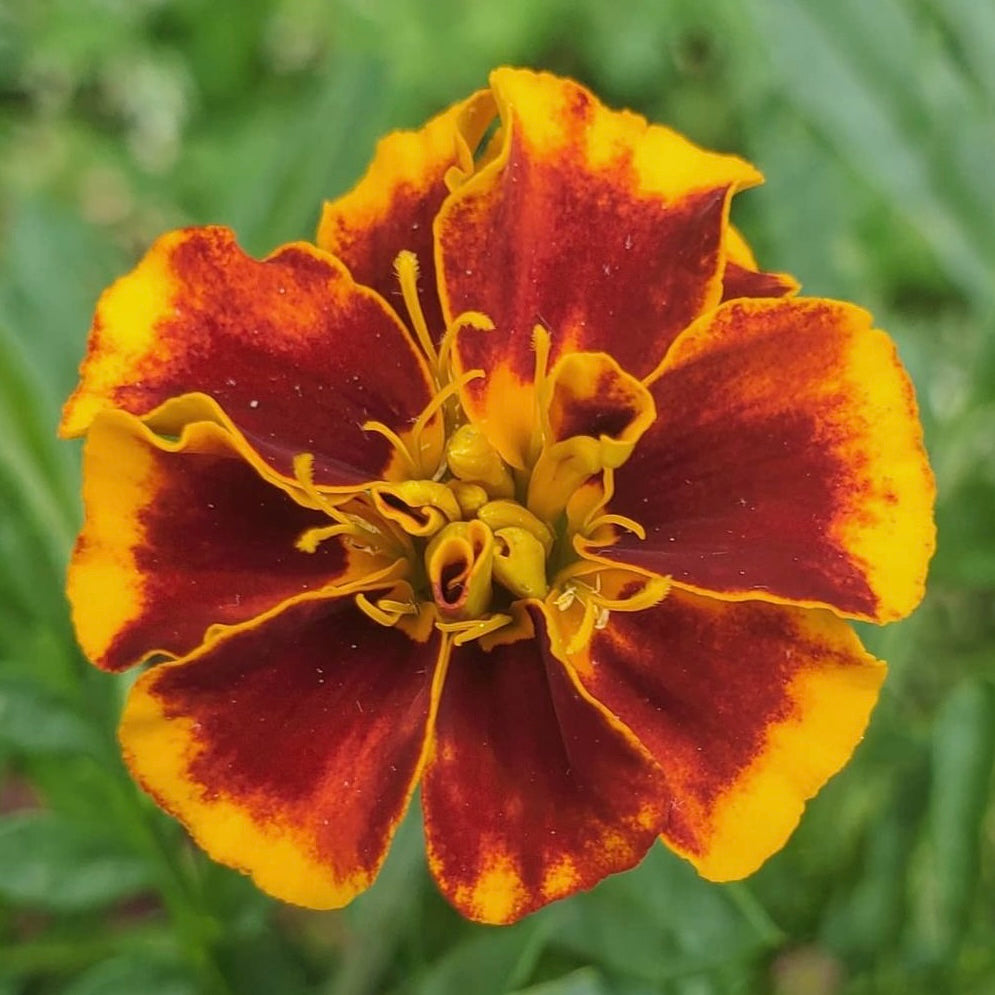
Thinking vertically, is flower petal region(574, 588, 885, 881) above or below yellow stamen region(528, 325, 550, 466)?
below

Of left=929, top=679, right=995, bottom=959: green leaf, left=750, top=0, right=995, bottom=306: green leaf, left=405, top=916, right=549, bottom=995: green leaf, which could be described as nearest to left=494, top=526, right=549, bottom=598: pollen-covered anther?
left=405, top=916, right=549, bottom=995: green leaf

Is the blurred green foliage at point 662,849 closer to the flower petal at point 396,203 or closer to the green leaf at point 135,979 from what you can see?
the green leaf at point 135,979

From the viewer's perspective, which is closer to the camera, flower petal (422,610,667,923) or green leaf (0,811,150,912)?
flower petal (422,610,667,923)

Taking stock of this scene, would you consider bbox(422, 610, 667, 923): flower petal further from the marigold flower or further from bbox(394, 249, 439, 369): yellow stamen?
bbox(394, 249, 439, 369): yellow stamen

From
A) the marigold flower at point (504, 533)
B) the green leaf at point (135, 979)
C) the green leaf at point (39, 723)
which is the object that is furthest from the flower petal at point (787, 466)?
the green leaf at point (135, 979)

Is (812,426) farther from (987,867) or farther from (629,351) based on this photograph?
(987,867)

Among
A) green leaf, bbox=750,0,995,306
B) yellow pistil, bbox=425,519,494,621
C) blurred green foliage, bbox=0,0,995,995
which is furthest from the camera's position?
green leaf, bbox=750,0,995,306
